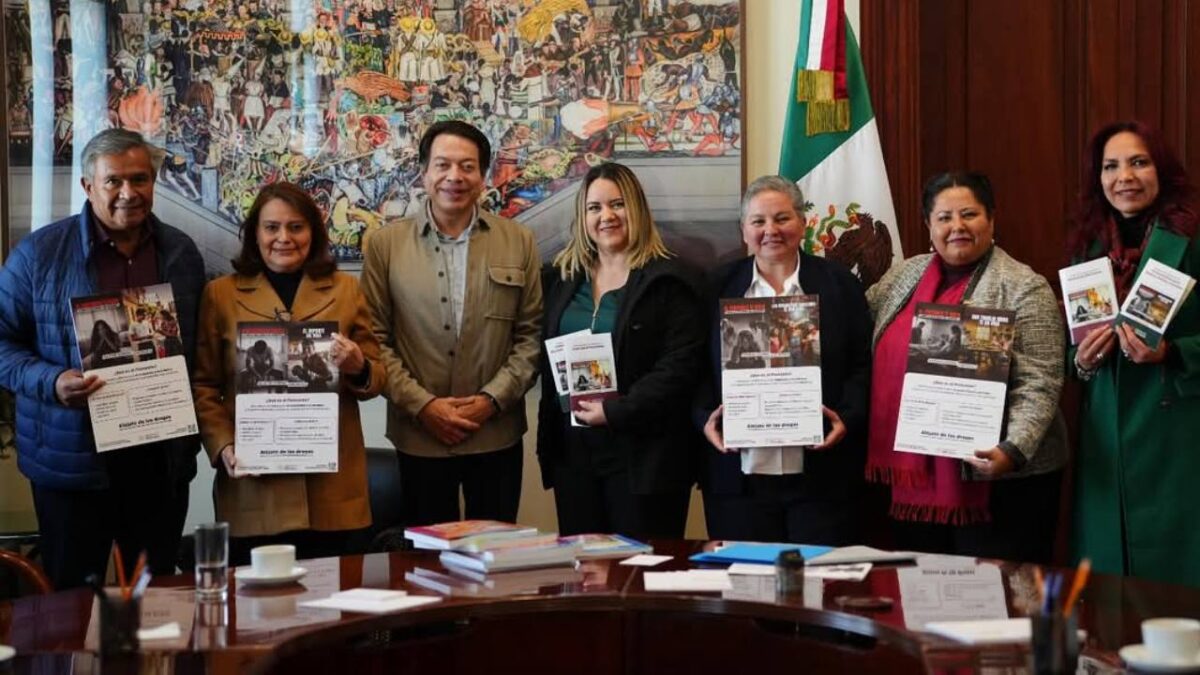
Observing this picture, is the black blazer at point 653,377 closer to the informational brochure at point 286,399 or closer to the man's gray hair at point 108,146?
the informational brochure at point 286,399

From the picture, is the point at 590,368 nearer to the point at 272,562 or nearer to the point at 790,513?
the point at 790,513

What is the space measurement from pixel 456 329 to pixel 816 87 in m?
1.49

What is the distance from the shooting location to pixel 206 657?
7.31 ft

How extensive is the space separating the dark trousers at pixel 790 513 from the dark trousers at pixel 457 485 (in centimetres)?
71

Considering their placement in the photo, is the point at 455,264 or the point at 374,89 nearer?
the point at 455,264

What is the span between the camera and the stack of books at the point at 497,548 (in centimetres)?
295

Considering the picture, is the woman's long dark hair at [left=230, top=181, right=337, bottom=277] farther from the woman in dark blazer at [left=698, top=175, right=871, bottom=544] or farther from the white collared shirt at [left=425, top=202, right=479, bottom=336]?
the woman in dark blazer at [left=698, top=175, right=871, bottom=544]

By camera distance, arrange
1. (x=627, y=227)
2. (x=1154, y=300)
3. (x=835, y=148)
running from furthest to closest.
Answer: (x=835, y=148), (x=627, y=227), (x=1154, y=300)

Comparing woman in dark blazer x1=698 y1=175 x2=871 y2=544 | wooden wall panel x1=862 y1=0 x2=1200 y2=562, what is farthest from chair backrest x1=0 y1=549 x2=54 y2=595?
wooden wall panel x1=862 y1=0 x2=1200 y2=562

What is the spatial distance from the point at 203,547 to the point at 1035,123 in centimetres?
353

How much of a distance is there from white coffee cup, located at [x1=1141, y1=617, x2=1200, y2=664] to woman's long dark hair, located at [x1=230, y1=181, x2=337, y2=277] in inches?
104

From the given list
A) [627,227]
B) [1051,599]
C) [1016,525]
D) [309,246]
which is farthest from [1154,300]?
[309,246]

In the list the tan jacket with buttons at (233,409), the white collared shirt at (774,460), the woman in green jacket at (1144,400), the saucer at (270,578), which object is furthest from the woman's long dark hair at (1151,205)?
the saucer at (270,578)

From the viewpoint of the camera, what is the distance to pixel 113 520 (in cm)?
391
